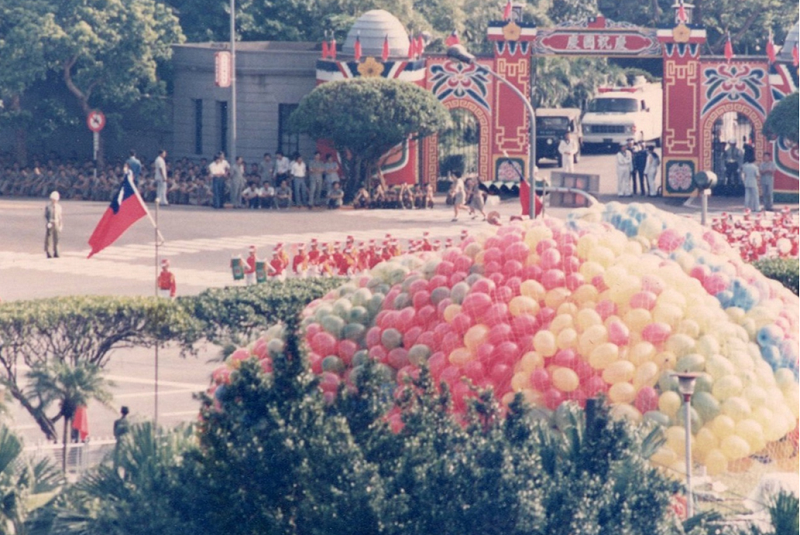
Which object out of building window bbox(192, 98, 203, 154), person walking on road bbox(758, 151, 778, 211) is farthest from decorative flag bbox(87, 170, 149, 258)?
person walking on road bbox(758, 151, 778, 211)

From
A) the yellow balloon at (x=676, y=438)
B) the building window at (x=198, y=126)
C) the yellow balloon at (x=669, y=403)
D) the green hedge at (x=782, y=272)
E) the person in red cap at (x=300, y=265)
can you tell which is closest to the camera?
the yellow balloon at (x=676, y=438)

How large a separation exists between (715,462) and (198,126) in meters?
34.6

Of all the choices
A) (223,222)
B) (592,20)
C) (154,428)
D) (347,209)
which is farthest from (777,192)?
(154,428)

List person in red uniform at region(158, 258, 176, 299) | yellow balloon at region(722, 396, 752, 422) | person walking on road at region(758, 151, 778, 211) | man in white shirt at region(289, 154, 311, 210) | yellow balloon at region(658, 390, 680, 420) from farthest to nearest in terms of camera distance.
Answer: person walking on road at region(758, 151, 778, 211) → man in white shirt at region(289, 154, 311, 210) → person in red uniform at region(158, 258, 176, 299) → yellow balloon at region(722, 396, 752, 422) → yellow balloon at region(658, 390, 680, 420)

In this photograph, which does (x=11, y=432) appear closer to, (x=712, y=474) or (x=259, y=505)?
(x=259, y=505)

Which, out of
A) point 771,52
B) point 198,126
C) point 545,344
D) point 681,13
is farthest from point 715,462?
point 198,126

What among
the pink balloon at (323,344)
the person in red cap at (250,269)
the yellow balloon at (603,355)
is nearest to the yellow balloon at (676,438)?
the yellow balloon at (603,355)

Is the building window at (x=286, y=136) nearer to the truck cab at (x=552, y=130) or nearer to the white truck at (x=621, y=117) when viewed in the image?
the truck cab at (x=552, y=130)

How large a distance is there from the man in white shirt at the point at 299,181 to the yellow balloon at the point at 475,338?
2781 centimetres

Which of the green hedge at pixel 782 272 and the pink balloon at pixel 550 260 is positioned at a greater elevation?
the pink balloon at pixel 550 260

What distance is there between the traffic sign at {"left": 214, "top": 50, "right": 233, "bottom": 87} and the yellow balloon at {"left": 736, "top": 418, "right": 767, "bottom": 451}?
103 ft

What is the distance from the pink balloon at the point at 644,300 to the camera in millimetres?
20766

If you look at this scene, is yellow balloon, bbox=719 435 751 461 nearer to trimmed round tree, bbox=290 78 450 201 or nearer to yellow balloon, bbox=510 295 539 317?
yellow balloon, bbox=510 295 539 317

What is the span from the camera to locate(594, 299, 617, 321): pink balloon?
20766 millimetres
